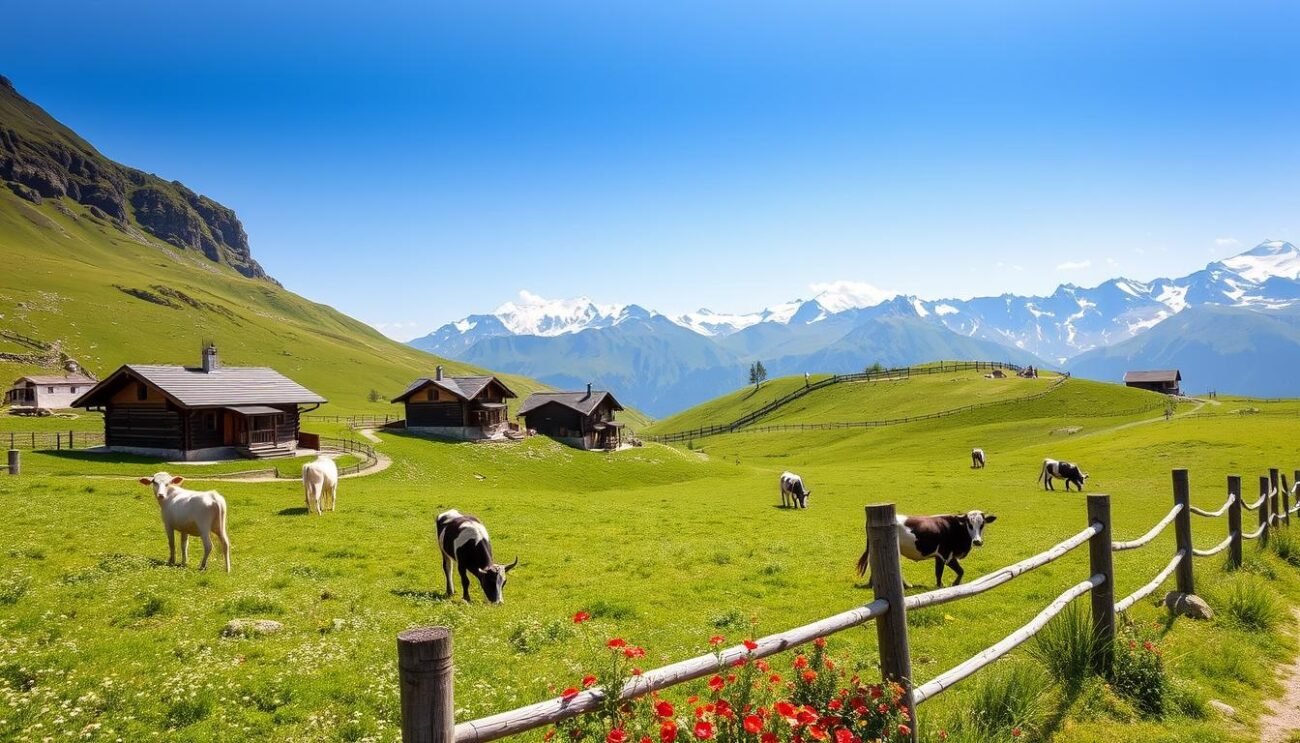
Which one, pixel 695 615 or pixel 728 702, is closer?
pixel 728 702

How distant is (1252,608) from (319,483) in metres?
28.9

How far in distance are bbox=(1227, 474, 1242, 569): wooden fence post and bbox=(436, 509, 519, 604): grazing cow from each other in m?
15.5

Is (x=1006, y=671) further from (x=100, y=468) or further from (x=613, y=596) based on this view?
(x=100, y=468)

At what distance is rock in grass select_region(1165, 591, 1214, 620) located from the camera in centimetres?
1138

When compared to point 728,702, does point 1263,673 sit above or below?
below

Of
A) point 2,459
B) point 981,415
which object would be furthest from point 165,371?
point 981,415

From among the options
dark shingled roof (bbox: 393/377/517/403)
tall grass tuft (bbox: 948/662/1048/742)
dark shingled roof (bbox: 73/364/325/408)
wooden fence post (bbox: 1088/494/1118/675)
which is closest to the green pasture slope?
tall grass tuft (bbox: 948/662/1048/742)

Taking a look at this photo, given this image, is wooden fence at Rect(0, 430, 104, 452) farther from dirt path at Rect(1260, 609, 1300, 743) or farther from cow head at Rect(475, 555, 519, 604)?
dirt path at Rect(1260, 609, 1300, 743)

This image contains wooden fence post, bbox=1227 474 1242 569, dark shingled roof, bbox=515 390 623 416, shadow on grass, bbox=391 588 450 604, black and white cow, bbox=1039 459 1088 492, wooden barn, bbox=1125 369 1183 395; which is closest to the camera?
wooden fence post, bbox=1227 474 1242 569

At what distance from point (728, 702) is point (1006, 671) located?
14.2ft

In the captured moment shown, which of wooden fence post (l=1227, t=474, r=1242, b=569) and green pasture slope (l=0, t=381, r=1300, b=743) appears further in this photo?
wooden fence post (l=1227, t=474, r=1242, b=569)

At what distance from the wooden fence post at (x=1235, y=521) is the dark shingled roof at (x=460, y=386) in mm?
59502

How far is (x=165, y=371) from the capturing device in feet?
160

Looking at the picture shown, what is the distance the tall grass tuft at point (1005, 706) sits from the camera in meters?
6.84
